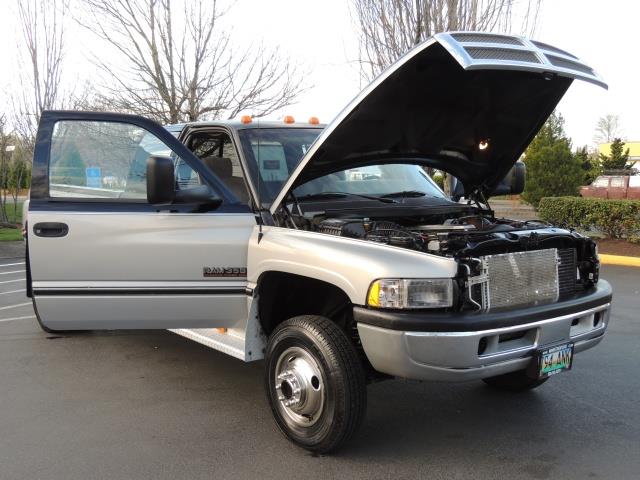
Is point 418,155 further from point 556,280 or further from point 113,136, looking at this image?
point 113,136

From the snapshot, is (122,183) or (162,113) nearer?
(122,183)

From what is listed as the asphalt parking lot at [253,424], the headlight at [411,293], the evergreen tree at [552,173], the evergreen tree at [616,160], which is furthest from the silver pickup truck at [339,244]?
the evergreen tree at [616,160]

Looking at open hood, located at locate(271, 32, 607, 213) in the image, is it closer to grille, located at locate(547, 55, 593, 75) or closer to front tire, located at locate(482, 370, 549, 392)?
grille, located at locate(547, 55, 593, 75)

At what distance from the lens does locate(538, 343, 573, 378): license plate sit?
3.32 meters

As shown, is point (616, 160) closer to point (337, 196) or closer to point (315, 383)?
point (337, 196)

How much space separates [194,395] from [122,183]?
1.67m

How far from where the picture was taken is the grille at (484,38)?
127 inches

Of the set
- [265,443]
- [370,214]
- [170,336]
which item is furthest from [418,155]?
[170,336]

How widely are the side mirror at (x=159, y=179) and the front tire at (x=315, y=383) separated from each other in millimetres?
1090

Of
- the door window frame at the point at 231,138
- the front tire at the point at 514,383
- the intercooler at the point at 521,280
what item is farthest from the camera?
the front tire at the point at 514,383

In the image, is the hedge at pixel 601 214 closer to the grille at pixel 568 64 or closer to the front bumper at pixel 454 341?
the grille at pixel 568 64

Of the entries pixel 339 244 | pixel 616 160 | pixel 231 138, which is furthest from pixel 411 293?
pixel 616 160

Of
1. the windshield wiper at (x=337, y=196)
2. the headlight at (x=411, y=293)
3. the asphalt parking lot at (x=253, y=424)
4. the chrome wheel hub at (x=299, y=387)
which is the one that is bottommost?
the asphalt parking lot at (x=253, y=424)

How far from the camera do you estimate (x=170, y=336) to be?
Result: 6078 millimetres
